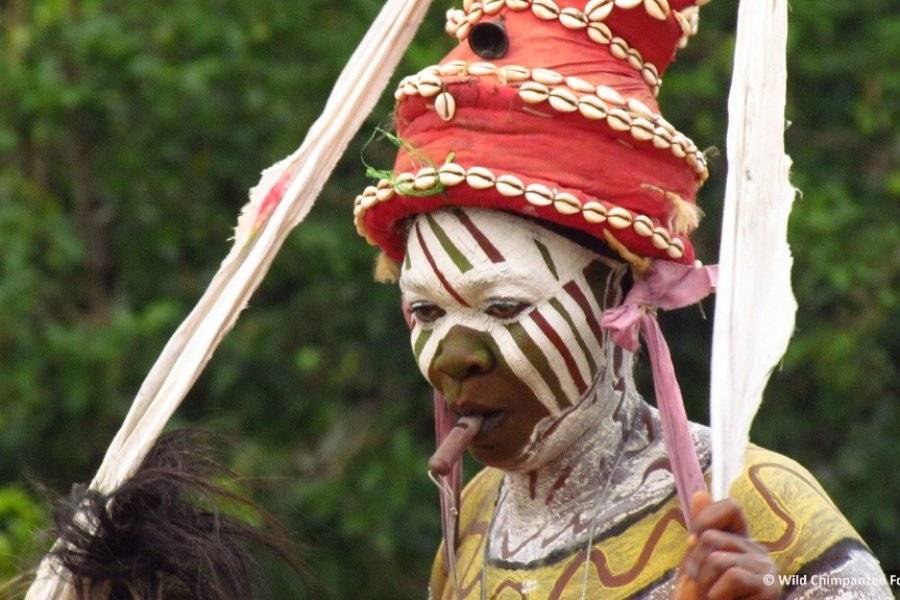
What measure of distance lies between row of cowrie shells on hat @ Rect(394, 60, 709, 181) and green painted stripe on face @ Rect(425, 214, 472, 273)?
7.1 inches

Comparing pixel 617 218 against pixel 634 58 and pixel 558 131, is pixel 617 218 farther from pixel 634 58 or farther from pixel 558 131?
pixel 634 58

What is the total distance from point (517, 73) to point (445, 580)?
984 millimetres

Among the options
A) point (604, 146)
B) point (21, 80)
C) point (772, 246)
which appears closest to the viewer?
point (772, 246)

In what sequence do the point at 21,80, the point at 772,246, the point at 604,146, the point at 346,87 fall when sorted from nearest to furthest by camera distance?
the point at 772,246 → the point at 604,146 → the point at 346,87 → the point at 21,80

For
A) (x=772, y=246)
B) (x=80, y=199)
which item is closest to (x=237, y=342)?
(x=80, y=199)

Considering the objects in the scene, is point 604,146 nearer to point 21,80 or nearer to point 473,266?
point 473,266

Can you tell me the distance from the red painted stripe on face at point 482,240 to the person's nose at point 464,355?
0.12 m

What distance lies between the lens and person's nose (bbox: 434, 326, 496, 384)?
3.59 metres

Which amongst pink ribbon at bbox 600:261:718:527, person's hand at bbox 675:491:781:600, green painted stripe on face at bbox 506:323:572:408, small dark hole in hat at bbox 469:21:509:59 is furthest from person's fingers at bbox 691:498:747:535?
small dark hole in hat at bbox 469:21:509:59

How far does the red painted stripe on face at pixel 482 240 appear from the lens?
11.9 feet

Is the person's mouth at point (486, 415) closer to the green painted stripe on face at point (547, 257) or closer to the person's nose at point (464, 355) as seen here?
the person's nose at point (464, 355)

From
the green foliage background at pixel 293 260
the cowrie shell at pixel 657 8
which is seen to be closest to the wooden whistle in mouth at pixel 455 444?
the cowrie shell at pixel 657 8

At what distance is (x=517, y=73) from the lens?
358cm

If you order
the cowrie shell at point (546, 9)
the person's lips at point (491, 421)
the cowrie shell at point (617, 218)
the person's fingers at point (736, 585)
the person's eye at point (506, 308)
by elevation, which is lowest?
the person's lips at point (491, 421)
